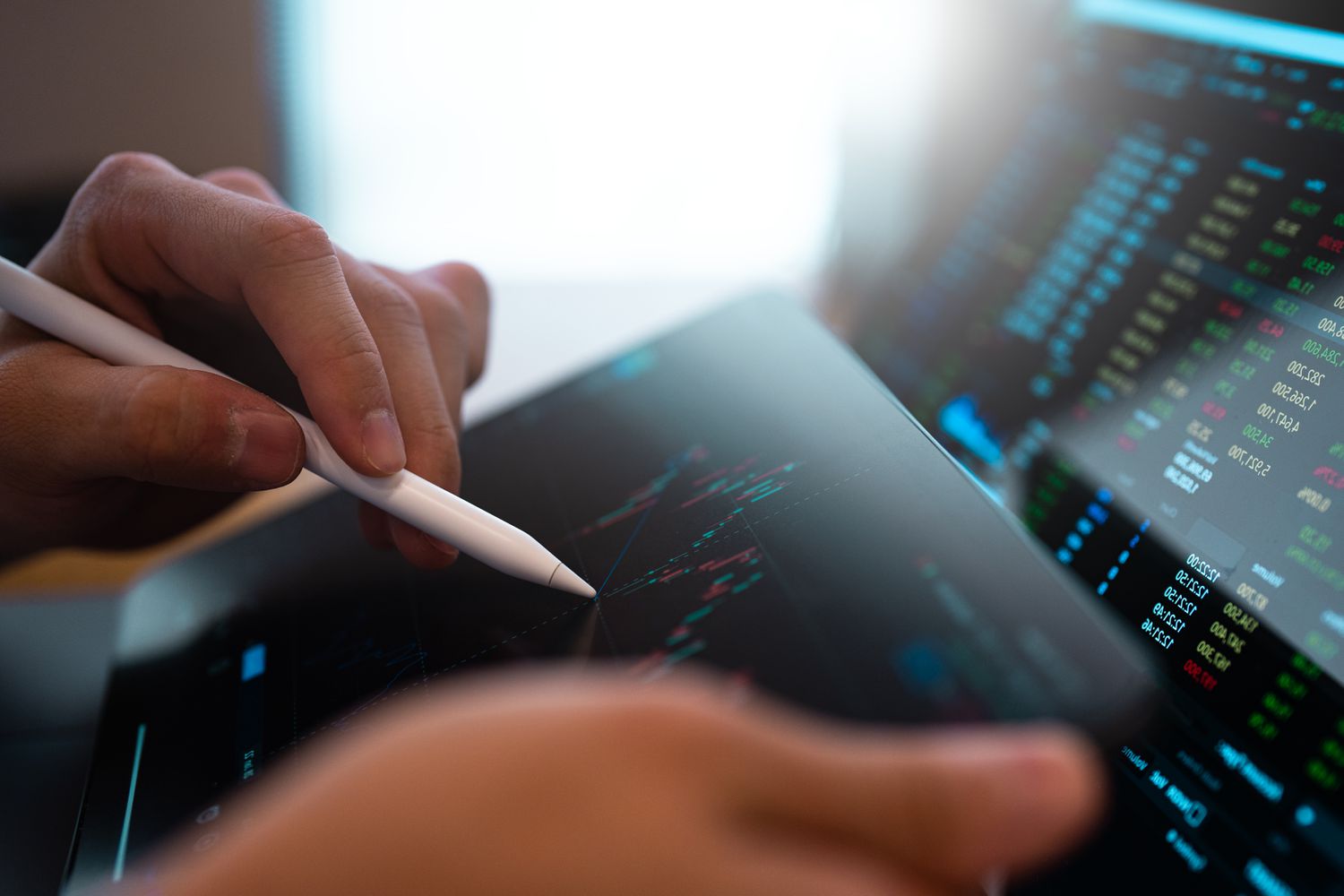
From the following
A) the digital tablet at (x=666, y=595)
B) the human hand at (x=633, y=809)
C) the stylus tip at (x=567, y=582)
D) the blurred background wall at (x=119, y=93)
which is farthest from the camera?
the blurred background wall at (x=119, y=93)

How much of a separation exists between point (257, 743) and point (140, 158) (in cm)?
34

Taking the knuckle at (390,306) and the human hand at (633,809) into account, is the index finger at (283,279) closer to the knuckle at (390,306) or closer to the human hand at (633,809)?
the knuckle at (390,306)

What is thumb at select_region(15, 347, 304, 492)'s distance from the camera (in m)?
0.40

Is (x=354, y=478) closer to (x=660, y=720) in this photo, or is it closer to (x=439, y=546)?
(x=439, y=546)

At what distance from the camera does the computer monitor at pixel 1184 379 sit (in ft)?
1.12

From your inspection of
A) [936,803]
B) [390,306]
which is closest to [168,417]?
[390,306]

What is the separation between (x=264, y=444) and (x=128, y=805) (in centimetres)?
18

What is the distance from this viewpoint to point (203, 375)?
0.41 metres

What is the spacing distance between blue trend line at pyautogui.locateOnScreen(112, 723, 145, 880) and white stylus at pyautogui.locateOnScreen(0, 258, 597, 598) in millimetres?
166

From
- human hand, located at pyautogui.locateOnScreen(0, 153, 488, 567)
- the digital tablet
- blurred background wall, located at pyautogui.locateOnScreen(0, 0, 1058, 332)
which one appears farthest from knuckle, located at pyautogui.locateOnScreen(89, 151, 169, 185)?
blurred background wall, located at pyautogui.locateOnScreen(0, 0, 1058, 332)

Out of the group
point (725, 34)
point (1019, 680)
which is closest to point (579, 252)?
point (725, 34)

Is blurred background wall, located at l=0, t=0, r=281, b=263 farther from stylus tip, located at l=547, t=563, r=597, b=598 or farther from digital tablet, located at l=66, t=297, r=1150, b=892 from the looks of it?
stylus tip, located at l=547, t=563, r=597, b=598

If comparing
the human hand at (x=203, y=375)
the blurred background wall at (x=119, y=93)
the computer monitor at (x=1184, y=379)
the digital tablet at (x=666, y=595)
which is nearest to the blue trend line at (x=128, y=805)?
the digital tablet at (x=666, y=595)

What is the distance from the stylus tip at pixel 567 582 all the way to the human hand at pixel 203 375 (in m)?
0.07
